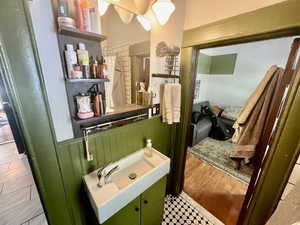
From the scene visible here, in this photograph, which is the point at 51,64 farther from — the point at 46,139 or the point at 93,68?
the point at 46,139

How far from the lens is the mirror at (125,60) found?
0.99 m

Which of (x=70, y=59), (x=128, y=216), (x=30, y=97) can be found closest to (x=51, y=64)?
(x=70, y=59)

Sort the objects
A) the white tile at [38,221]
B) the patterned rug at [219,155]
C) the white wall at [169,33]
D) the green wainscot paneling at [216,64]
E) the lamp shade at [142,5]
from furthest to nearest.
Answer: the green wainscot paneling at [216,64] < the patterned rug at [219,155] < the white tile at [38,221] < the white wall at [169,33] < the lamp shade at [142,5]

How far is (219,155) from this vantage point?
8.97 ft

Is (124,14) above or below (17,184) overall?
above

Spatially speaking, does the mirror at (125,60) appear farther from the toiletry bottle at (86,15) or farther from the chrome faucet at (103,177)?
the chrome faucet at (103,177)

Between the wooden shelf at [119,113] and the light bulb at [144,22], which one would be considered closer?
the wooden shelf at [119,113]

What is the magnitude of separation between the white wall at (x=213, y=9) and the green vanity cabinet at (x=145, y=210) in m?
1.50

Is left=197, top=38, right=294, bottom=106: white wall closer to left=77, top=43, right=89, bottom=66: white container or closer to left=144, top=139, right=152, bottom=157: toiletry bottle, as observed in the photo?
left=144, top=139, right=152, bottom=157: toiletry bottle

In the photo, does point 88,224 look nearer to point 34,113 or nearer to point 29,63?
point 34,113

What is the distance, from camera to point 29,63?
64 centimetres

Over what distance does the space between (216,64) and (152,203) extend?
432cm

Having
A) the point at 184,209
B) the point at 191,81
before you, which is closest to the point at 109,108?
the point at 191,81

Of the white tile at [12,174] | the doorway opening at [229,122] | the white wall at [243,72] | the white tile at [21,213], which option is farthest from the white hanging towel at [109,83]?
the white wall at [243,72]
